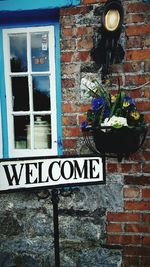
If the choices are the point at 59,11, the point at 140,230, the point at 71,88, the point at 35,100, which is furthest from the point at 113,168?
the point at 59,11

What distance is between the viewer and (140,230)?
2.18m

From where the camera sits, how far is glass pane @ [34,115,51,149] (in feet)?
7.74

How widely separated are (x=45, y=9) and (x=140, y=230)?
1.89 metres

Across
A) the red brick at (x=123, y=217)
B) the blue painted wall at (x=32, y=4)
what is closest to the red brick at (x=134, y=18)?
the blue painted wall at (x=32, y=4)

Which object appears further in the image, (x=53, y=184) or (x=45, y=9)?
(x=45, y=9)

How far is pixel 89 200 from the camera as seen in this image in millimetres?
2236

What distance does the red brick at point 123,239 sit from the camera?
2195 millimetres

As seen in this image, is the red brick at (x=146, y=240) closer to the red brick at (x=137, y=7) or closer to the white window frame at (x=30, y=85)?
the white window frame at (x=30, y=85)

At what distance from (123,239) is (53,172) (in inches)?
48.1

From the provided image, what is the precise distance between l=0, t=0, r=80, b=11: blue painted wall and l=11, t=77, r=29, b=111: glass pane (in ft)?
1.81

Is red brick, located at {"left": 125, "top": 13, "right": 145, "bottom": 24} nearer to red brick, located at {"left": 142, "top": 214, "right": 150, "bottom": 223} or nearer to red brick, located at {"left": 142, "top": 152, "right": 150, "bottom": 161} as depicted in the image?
red brick, located at {"left": 142, "top": 152, "right": 150, "bottom": 161}

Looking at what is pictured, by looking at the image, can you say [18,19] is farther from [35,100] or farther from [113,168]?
[113,168]

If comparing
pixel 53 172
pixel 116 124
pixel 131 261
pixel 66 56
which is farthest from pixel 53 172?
pixel 131 261

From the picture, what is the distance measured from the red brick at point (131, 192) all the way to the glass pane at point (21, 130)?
919 mm
